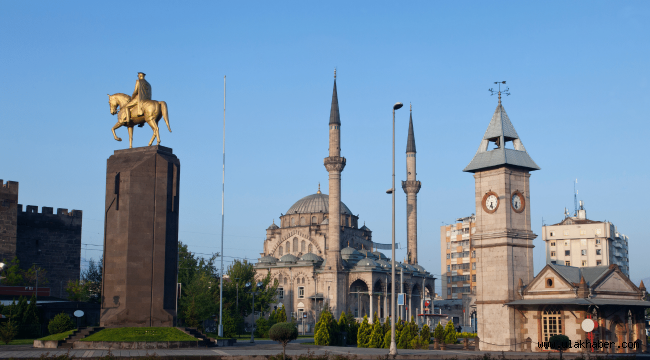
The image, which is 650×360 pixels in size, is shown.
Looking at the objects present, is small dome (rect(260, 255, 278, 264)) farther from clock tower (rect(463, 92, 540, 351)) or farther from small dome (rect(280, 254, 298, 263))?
clock tower (rect(463, 92, 540, 351))

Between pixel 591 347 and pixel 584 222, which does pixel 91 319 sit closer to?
pixel 591 347

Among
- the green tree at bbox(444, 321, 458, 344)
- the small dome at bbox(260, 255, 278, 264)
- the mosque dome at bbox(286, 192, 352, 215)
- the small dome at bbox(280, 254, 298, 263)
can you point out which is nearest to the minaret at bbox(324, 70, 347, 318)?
the small dome at bbox(280, 254, 298, 263)

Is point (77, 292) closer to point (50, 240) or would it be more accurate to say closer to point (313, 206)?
point (50, 240)

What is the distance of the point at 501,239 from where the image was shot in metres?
37.7

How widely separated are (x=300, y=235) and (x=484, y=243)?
5854 cm

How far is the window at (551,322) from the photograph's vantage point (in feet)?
115

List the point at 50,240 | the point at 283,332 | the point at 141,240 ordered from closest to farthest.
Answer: the point at 283,332 < the point at 141,240 < the point at 50,240

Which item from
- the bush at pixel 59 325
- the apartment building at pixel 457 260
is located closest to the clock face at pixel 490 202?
the bush at pixel 59 325

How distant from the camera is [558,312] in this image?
3500cm

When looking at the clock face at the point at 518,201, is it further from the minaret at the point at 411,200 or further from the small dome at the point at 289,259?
the small dome at the point at 289,259

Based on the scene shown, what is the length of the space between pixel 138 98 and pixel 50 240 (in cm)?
3700

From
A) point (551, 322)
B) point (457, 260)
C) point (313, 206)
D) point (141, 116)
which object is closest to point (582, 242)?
point (457, 260)

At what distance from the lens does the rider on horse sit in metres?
34.7

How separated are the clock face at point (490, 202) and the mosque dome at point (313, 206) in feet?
194
